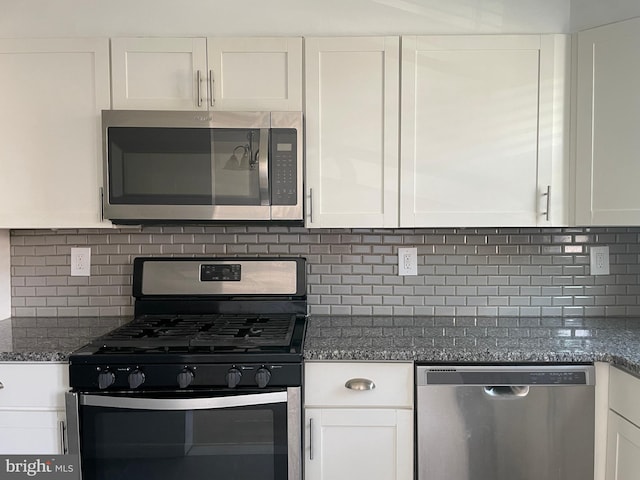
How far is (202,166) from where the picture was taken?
186cm

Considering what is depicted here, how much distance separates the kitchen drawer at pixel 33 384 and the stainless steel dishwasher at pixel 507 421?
1.26 metres

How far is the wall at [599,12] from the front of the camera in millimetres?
1796

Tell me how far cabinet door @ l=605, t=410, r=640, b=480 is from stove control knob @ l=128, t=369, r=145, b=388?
1613 millimetres

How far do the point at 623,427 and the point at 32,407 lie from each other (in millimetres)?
2022

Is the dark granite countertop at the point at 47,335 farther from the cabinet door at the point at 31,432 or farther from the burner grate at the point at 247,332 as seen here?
the burner grate at the point at 247,332

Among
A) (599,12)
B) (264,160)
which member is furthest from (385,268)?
(599,12)

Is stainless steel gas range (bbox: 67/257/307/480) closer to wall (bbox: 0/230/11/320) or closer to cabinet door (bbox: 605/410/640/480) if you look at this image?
wall (bbox: 0/230/11/320)

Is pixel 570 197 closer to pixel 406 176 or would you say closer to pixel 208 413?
pixel 406 176

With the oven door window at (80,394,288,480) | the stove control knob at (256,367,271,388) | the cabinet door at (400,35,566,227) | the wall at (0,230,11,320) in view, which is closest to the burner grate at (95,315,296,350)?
the stove control knob at (256,367,271,388)

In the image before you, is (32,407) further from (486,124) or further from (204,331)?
(486,124)

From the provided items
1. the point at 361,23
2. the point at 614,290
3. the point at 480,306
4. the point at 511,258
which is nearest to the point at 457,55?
the point at 361,23

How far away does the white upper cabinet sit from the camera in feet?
6.18

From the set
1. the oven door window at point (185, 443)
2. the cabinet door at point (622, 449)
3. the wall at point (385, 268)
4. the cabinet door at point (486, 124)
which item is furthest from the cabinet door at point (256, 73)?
the cabinet door at point (622, 449)

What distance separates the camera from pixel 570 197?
188 cm
